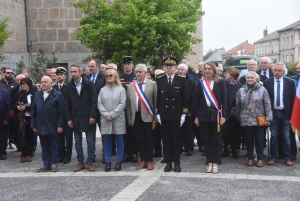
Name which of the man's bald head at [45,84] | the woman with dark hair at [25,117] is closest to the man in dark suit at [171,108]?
the man's bald head at [45,84]

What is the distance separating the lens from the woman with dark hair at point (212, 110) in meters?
7.49

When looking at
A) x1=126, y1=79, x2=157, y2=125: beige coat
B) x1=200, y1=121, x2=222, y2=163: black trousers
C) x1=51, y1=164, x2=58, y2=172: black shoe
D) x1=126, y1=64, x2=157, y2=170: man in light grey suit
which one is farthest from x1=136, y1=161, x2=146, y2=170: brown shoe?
x1=51, y1=164, x2=58, y2=172: black shoe

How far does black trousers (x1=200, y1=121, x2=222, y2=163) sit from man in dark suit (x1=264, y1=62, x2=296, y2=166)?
1.24 metres

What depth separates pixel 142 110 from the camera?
789 centimetres

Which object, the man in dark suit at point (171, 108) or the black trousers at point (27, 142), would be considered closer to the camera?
the man in dark suit at point (171, 108)

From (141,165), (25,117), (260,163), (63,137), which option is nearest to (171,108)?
(141,165)

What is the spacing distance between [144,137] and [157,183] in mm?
1426

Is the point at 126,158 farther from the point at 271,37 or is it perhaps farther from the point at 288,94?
the point at 271,37

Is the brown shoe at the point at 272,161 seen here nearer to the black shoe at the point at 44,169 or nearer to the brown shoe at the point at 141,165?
the brown shoe at the point at 141,165

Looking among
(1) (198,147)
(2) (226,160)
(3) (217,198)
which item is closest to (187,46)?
(1) (198,147)

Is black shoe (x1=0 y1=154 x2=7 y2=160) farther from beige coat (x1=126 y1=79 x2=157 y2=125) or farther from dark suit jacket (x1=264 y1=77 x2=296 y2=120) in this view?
dark suit jacket (x1=264 y1=77 x2=296 y2=120)

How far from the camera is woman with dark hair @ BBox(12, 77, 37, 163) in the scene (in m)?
8.87

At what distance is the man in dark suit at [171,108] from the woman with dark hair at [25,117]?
3.08m

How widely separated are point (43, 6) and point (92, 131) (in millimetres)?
11181
